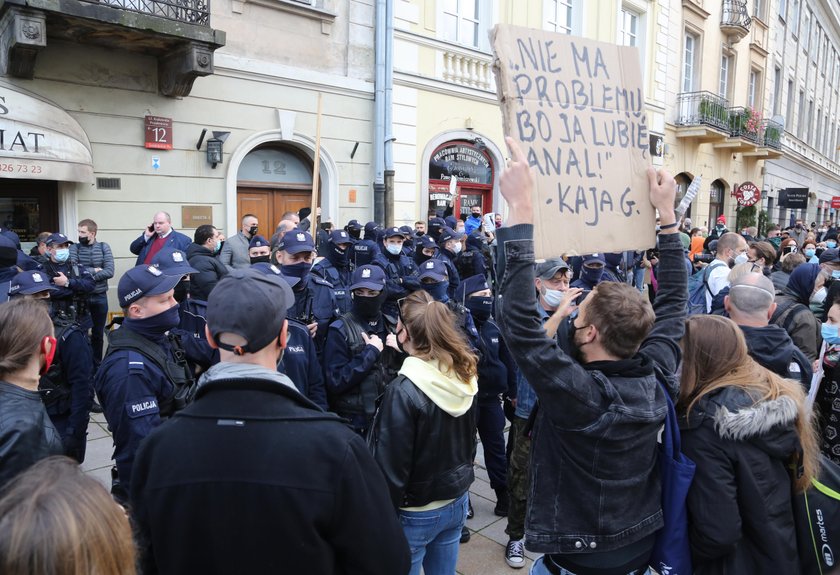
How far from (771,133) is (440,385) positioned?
1099 inches

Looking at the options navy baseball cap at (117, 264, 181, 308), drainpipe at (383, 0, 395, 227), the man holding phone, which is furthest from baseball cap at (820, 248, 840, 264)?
drainpipe at (383, 0, 395, 227)

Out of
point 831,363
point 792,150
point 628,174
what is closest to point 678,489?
point 628,174

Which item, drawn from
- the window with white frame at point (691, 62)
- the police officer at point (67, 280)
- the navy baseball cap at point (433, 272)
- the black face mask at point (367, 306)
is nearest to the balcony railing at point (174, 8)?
the police officer at point (67, 280)

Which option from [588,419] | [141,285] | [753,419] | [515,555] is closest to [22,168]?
[141,285]

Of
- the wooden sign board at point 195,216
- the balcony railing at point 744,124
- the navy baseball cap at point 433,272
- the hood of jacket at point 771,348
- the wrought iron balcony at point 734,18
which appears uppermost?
the wrought iron balcony at point 734,18

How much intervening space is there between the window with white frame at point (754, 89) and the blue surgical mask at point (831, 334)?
26311mm

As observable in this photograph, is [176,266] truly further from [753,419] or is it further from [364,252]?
[364,252]

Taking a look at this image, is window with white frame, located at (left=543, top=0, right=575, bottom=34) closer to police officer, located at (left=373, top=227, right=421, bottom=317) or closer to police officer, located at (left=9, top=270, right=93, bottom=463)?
police officer, located at (left=373, top=227, right=421, bottom=317)

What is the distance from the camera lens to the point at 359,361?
144 inches

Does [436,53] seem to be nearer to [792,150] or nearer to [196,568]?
[196,568]

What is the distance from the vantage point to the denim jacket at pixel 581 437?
1814mm

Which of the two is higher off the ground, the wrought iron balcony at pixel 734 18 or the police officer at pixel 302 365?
the wrought iron balcony at pixel 734 18

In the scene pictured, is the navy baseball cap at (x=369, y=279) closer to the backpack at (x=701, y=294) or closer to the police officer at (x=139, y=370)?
the police officer at (x=139, y=370)

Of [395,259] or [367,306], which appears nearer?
[367,306]
